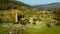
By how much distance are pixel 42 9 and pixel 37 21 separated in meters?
0.16

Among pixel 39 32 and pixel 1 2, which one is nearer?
pixel 39 32

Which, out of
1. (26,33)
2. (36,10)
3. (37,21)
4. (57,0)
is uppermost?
(57,0)

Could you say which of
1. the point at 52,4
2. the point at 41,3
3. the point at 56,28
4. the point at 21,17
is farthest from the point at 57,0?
the point at 21,17

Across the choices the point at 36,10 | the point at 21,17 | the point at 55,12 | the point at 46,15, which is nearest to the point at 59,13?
the point at 55,12

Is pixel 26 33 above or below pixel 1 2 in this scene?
below

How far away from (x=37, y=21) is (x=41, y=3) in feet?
0.73

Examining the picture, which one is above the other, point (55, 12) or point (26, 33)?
point (55, 12)

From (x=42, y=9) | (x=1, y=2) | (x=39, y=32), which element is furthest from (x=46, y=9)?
(x=1, y=2)

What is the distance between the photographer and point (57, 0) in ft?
5.54

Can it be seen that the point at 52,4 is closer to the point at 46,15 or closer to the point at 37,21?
the point at 46,15

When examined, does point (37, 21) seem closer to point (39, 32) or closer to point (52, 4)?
point (39, 32)

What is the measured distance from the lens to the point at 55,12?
167 cm

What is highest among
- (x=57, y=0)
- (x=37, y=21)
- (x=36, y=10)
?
(x=57, y=0)

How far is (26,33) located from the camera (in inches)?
64.0
